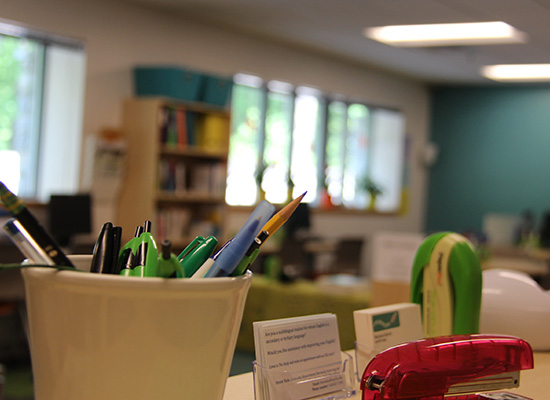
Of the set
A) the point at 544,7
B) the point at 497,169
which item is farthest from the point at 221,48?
the point at 544,7

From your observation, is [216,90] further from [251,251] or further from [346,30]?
[251,251]

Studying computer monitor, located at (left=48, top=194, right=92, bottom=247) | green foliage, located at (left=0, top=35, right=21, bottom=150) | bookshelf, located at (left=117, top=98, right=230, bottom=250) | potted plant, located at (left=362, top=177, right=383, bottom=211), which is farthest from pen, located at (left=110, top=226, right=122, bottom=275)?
potted plant, located at (left=362, top=177, right=383, bottom=211)

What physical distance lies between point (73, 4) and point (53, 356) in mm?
5380

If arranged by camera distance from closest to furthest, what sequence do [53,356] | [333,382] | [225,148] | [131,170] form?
[53,356] < [333,382] < [131,170] < [225,148]

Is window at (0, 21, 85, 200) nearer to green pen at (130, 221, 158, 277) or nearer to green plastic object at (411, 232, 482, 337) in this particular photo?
green plastic object at (411, 232, 482, 337)

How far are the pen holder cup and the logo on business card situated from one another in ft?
1.23

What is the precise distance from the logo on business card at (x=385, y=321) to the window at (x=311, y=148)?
5.79 m

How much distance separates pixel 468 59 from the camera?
7.32 m

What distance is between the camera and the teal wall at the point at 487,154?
30.5ft

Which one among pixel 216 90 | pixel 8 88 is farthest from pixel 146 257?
pixel 216 90

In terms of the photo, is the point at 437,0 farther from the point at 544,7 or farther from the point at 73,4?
the point at 73,4

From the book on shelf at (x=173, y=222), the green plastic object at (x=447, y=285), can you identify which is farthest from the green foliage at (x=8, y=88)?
the green plastic object at (x=447, y=285)

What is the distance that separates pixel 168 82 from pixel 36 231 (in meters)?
5.29

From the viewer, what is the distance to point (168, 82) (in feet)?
18.9
